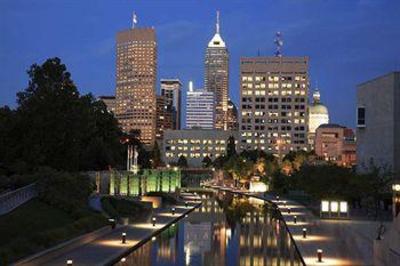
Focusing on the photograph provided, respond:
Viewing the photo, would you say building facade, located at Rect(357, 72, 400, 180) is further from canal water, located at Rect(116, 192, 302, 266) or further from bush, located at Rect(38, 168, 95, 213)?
bush, located at Rect(38, 168, 95, 213)

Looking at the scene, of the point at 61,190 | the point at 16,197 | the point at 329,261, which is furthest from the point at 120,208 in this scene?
the point at 329,261

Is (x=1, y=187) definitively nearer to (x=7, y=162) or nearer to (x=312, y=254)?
(x=7, y=162)

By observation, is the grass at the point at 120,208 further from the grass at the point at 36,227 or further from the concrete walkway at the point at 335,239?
the concrete walkway at the point at 335,239

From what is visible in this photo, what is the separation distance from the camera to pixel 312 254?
1177 inches

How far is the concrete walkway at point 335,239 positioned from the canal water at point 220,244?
76 cm

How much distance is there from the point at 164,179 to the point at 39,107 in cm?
3821

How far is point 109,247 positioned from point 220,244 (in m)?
6.92

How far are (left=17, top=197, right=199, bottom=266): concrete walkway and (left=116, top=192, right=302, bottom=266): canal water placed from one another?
0.49 m

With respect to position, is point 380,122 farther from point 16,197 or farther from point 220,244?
point 16,197

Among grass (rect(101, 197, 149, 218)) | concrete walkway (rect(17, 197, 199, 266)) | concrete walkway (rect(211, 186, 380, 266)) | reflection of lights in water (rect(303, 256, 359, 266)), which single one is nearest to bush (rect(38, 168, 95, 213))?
concrete walkway (rect(17, 197, 199, 266))

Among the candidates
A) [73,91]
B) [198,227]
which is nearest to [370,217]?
[198,227]

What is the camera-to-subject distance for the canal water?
1135 inches

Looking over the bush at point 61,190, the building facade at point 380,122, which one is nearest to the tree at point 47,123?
the bush at point 61,190

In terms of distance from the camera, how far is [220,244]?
35312 mm
